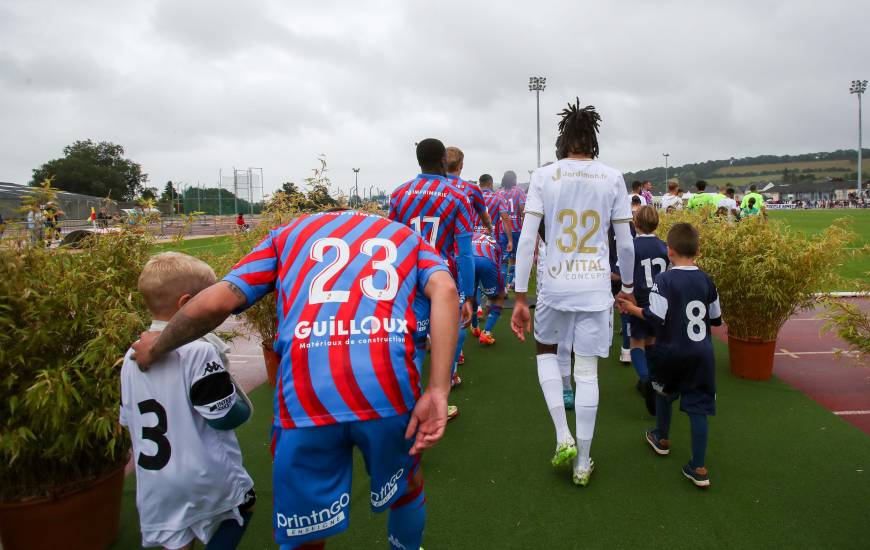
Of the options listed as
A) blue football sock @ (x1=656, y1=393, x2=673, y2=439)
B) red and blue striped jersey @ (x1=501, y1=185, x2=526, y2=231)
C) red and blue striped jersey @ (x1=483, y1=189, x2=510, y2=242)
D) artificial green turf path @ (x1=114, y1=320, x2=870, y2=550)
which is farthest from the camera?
red and blue striped jersey @ (x1=501, y1=185, x2=526, y2=231)

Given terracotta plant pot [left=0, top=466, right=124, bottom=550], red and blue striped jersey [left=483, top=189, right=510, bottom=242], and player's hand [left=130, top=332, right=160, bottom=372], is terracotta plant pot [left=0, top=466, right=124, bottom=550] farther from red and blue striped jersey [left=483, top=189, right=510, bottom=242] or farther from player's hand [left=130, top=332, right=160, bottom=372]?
red and blue striped jersey [left=483, top=189, right=510, bottom=242]

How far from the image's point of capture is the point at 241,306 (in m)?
1.80

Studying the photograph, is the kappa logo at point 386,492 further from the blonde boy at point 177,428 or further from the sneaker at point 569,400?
the sneaker at point 569,400

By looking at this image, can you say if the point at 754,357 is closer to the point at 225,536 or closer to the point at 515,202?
the point at 225,536

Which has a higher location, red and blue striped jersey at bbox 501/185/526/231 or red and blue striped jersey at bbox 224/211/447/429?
red and blue striped jersey at bbox 501/185/526/231

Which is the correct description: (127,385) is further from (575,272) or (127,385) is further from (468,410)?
(468,410)

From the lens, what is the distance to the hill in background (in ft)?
392

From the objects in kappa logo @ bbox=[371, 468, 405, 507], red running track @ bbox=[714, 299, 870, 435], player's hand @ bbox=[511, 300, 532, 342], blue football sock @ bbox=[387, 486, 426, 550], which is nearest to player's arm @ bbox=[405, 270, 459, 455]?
kappa logo @ bbox=[371, 468, 405, 507]

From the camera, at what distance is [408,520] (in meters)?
2.06

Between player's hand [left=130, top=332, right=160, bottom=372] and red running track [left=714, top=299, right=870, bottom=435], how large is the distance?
425 cm

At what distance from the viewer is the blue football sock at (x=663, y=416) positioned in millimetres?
3605

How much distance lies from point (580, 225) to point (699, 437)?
153 centimetres

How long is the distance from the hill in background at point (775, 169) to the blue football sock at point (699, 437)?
4664 inches

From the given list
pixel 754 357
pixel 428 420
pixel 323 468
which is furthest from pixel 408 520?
pixel 754 357
